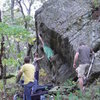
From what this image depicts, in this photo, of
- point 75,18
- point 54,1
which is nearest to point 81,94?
point 75,18

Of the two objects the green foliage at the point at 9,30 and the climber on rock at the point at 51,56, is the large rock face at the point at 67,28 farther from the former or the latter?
the green foliage at the point at 9,30

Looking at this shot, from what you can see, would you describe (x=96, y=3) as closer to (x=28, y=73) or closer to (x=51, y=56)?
(x=51, y=56)

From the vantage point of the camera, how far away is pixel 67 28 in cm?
1209

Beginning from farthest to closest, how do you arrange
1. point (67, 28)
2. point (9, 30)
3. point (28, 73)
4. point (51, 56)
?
point (51, 56), point (67, 28), point (9, 30), point (28, 73)

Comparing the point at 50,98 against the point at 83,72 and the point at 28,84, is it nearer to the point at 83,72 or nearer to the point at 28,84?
the point at 28,84

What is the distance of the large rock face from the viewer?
1128cm

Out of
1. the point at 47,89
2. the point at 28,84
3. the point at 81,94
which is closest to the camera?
the point at 81,94

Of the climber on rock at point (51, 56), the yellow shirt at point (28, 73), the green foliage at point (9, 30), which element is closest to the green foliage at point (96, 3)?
the climber on rock at point (51, 56)

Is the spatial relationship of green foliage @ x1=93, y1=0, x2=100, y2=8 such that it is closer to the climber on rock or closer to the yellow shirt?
the climber on rock

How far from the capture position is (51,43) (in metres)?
13.1

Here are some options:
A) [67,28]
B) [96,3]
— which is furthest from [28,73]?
[96,3]

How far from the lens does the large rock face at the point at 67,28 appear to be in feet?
37.0

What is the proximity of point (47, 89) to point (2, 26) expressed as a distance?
127 inches

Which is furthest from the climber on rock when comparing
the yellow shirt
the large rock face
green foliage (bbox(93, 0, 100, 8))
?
the yellow shirt
